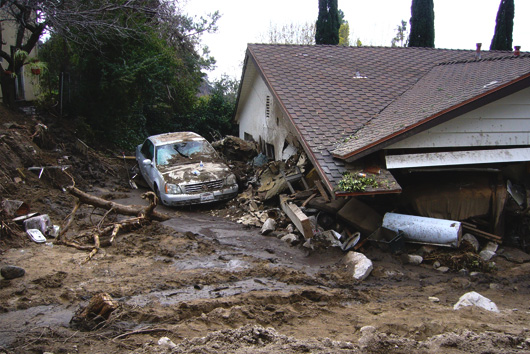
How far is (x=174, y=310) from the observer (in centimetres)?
517

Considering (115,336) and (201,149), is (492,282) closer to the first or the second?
(115,336)

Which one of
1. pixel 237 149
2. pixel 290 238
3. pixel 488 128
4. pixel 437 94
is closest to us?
pixel 290 238

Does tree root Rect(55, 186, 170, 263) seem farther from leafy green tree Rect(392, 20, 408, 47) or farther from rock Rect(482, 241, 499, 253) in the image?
leafy green tree Rect(392, 20, 408, 47)

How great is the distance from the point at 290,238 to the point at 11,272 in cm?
495

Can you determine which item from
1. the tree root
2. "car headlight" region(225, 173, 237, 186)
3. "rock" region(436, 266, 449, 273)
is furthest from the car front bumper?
"rock" region(436, 266, 449, 273)

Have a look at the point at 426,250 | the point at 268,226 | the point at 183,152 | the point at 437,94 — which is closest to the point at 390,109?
the point at 437,94

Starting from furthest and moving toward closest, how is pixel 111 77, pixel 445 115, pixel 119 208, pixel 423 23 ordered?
1. pixel 423 23
2. pixel 111 77
3. pixel 119 208
4. pixel 445 115

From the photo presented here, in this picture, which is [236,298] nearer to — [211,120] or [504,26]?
[211,120]

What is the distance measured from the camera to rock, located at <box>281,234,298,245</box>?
8566 mm

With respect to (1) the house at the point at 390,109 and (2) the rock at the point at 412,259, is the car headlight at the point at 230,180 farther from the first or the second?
(2) the rock at the point at 412,259

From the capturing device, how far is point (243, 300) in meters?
5.70

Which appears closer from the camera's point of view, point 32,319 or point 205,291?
A: point 32,319

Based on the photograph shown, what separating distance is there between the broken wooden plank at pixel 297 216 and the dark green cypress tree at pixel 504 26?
60.9 ft

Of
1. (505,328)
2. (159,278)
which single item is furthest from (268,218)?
(505,328)
